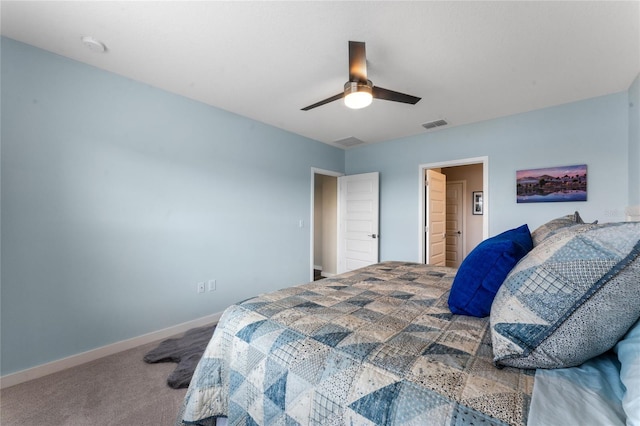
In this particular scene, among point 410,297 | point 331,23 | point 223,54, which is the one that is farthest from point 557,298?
point 223,54

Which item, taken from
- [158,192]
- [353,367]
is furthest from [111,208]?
[353,367]

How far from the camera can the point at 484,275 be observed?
119 centimetres

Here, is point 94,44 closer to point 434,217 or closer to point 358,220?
point 358,220

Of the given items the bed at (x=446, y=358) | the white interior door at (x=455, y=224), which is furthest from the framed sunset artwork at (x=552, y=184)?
the white interior door at (x=455, y=224)

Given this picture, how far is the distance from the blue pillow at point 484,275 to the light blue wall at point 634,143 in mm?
2386

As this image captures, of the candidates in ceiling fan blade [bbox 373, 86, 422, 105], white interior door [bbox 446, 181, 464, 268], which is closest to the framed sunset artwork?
ceiling fan blade [bbox 373, 86, 422, 105]

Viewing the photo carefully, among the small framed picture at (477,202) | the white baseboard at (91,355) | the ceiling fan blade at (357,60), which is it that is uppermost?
the ceiling fan blade at (357,60)

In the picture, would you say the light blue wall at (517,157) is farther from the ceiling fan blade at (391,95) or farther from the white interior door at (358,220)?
the ceiling fan blade at (391,95)

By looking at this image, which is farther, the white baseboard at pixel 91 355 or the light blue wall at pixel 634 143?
the light blue wall at pixel 634 143

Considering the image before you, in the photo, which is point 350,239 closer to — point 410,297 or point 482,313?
point 410,297

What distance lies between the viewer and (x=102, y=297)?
2.33 m

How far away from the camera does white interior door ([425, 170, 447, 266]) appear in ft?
13.5

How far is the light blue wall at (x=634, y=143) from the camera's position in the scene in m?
2.43

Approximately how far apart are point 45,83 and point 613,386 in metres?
3.62
